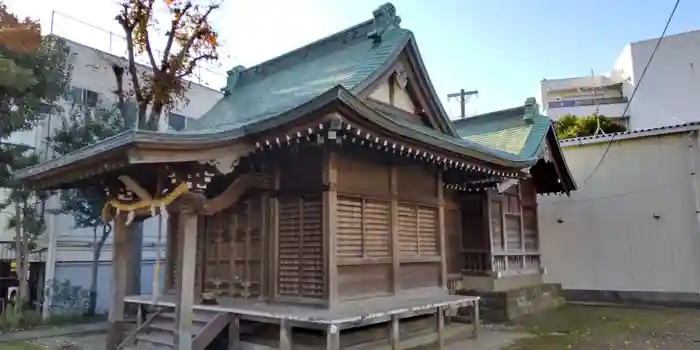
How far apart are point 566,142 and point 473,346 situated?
29.3 feet

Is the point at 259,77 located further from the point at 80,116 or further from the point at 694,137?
the point at 694,137

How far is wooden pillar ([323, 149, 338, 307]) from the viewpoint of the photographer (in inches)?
262

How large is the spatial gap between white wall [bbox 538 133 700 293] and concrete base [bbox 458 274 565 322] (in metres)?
2.07

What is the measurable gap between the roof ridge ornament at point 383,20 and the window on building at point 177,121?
10.2m

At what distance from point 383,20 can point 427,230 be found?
4.06m

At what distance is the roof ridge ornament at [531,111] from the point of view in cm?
1286

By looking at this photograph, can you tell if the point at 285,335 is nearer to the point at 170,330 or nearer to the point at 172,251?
the point at 170,330

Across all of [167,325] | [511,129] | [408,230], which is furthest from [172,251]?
[511,129]

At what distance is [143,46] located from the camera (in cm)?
1141

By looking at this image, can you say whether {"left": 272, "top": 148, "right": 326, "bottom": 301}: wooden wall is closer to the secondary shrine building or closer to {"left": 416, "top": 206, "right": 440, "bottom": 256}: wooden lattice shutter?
the secondary shrine building

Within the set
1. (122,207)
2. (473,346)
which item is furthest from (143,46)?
(473,346)

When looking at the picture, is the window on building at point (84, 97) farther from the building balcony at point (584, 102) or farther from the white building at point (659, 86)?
the building balcony at point (584, 102)

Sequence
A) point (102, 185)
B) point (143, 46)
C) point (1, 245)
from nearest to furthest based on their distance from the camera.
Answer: point (102, 185) → point (143, 46) → point (1, 245)

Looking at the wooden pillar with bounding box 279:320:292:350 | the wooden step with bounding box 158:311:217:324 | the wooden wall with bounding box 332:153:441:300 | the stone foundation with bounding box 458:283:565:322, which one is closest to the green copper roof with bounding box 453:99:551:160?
the wooden wall with bounding box 332:153:441:300
